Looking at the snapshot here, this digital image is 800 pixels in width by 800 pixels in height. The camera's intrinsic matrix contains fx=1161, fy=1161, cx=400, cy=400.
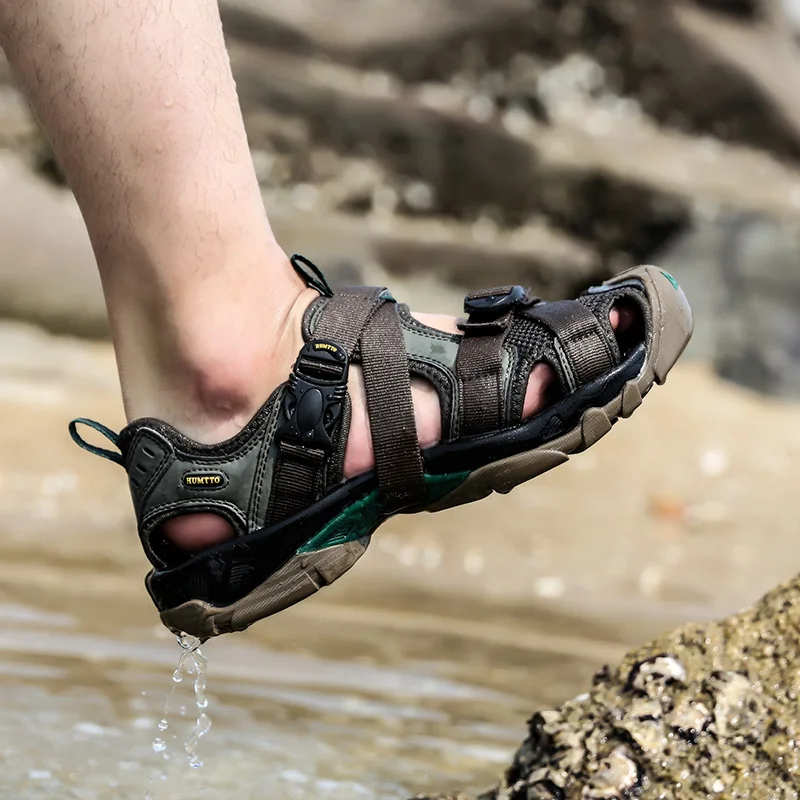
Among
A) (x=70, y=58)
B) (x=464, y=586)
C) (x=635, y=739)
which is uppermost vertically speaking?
(x=464, y=586)

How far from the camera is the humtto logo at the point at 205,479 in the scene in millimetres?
1477

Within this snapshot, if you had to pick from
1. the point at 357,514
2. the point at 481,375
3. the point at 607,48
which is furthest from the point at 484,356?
the point at 607,48

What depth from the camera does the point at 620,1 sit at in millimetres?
8383

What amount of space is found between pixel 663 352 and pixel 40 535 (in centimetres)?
329

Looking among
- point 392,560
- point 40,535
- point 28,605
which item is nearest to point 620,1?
point 392,560

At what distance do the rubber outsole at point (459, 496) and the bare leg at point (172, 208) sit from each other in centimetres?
8

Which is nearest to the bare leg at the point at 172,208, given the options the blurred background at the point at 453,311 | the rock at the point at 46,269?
the blurred background at the point at 453,311

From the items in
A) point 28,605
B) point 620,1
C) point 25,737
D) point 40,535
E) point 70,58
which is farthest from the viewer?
point 620,1

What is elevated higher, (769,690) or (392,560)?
(392,560)

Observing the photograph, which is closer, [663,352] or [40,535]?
[663,352]

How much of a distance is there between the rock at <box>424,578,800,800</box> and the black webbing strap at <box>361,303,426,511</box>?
431mm

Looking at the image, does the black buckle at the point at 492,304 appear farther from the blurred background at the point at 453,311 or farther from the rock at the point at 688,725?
the blurred background at the point at 453,311

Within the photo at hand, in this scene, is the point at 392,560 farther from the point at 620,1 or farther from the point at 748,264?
the point at 620,1

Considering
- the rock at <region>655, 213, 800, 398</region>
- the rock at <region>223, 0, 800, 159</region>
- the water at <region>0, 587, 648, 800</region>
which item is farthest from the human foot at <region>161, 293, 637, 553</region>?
the rock at <region>223, 0, 800, 159</region>
